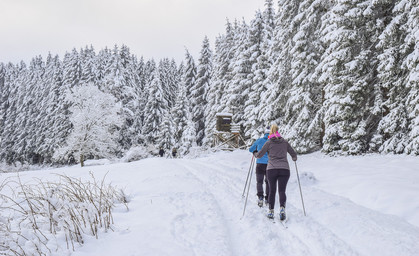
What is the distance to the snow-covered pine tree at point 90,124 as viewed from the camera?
1268 inches

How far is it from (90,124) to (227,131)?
1805cm

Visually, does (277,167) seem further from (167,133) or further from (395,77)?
(167,133)

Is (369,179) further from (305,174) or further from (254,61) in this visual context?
(254,61)

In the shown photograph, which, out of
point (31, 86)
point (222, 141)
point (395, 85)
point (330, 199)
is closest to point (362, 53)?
point (395, 85)

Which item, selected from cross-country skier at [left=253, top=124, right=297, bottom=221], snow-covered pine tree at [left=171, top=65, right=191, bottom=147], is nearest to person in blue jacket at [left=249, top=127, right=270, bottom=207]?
cross-country skier at [left=253, top=124, right=297, bottom=221]

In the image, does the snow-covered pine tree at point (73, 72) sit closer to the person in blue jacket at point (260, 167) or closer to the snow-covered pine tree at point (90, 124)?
the snow-covered pine tree at point (90, 124)

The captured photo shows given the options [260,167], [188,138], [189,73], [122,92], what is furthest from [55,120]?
[260,167]

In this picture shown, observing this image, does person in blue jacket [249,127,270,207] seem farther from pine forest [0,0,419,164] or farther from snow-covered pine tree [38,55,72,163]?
snow-covered pine tree [38,55,72,163]

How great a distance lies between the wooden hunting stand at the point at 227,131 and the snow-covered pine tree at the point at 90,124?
1503 centimetres

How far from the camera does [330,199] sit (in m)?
6.96

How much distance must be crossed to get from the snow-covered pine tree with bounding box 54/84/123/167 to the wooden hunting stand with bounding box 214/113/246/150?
1503 centimetres

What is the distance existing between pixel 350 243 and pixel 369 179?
14.3ft

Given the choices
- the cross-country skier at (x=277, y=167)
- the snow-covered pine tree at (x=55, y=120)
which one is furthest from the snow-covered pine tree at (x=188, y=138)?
the cross-country skier at (x=277, y=167)

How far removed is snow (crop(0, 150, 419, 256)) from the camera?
4012 millimetres
